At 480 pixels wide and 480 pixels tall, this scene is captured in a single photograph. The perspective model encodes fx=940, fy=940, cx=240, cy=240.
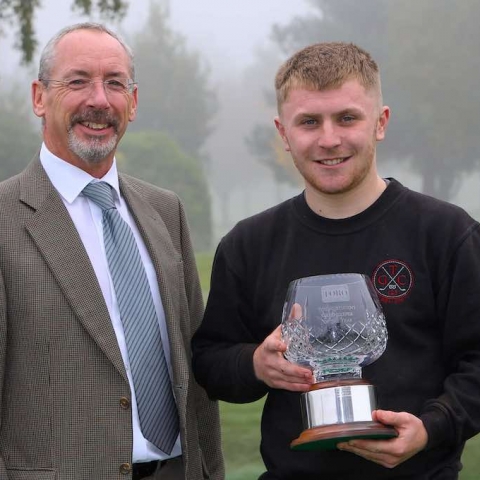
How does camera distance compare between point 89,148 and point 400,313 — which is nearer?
point 400,313

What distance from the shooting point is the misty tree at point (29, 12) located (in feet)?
26.0

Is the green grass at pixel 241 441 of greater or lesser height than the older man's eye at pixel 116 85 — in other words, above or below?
below

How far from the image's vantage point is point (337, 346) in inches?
116

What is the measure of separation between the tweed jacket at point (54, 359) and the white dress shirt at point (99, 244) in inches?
2.8

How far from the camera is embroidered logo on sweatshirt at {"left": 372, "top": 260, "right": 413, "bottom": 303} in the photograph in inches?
118

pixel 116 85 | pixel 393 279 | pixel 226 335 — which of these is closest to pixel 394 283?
pixel 393 279

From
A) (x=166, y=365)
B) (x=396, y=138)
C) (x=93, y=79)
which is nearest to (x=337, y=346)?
(x=166, y=365)

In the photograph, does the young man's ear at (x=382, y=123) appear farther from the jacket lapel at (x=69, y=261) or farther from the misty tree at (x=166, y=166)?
the misty tree at (x=166, y=166)

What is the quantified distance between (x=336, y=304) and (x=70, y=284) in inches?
38.4

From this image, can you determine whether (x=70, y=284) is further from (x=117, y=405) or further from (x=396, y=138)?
(x=396, y=138)

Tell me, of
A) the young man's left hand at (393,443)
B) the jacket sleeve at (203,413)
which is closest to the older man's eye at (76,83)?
the jacket sleeve at (203,413)

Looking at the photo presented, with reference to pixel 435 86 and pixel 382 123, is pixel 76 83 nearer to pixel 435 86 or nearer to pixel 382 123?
pixel 382 123

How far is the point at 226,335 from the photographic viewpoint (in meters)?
3.38

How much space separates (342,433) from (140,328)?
0.99 meters
